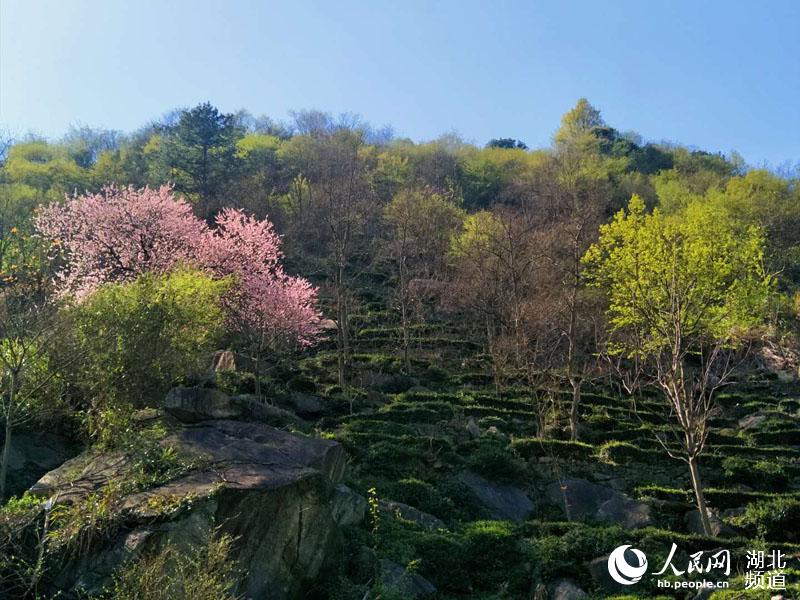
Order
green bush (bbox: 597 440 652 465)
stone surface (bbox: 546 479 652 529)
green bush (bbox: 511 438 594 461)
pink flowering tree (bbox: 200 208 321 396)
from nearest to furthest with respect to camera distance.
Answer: stone surface (bbox: 546 479 652 529), green bush (bbox: 511 438 594 461), green bush (bbox: 597 440 652 465), pink flowering tree (bbox: 200 208 321 396)

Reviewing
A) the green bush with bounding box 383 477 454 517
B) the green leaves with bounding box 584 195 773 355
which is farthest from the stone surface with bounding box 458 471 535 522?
the green leaves with bounding box 584 195 773 355

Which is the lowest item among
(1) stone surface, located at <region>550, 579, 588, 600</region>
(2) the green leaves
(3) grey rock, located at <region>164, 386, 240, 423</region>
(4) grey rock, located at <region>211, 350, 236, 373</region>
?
(1) stone surface, located at <region>550, 579, 588, 600</region>

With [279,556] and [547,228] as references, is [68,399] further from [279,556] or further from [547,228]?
[547,228]

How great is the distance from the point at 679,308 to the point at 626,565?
5.97 m

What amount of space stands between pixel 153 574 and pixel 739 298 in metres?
28.2

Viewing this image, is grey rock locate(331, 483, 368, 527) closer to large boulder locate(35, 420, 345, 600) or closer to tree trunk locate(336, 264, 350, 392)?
large boulder locate(35, 420, 345, 600)

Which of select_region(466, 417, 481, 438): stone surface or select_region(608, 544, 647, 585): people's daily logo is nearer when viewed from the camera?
select_region(608, 544, 647, 585): people's daily logo

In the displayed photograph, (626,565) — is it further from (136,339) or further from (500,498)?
(136,339)

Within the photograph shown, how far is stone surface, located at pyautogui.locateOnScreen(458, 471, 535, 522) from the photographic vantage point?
15.8 m

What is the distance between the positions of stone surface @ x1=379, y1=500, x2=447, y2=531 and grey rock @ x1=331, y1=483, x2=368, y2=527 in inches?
51.6

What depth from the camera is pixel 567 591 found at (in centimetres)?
1100

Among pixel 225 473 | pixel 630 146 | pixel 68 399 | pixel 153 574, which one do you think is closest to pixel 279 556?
pixel 225 473

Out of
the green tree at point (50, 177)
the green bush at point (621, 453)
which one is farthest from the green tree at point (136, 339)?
the green tree at point (50, 177)

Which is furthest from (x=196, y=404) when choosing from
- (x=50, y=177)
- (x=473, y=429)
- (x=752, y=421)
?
(x=50, y=177)
